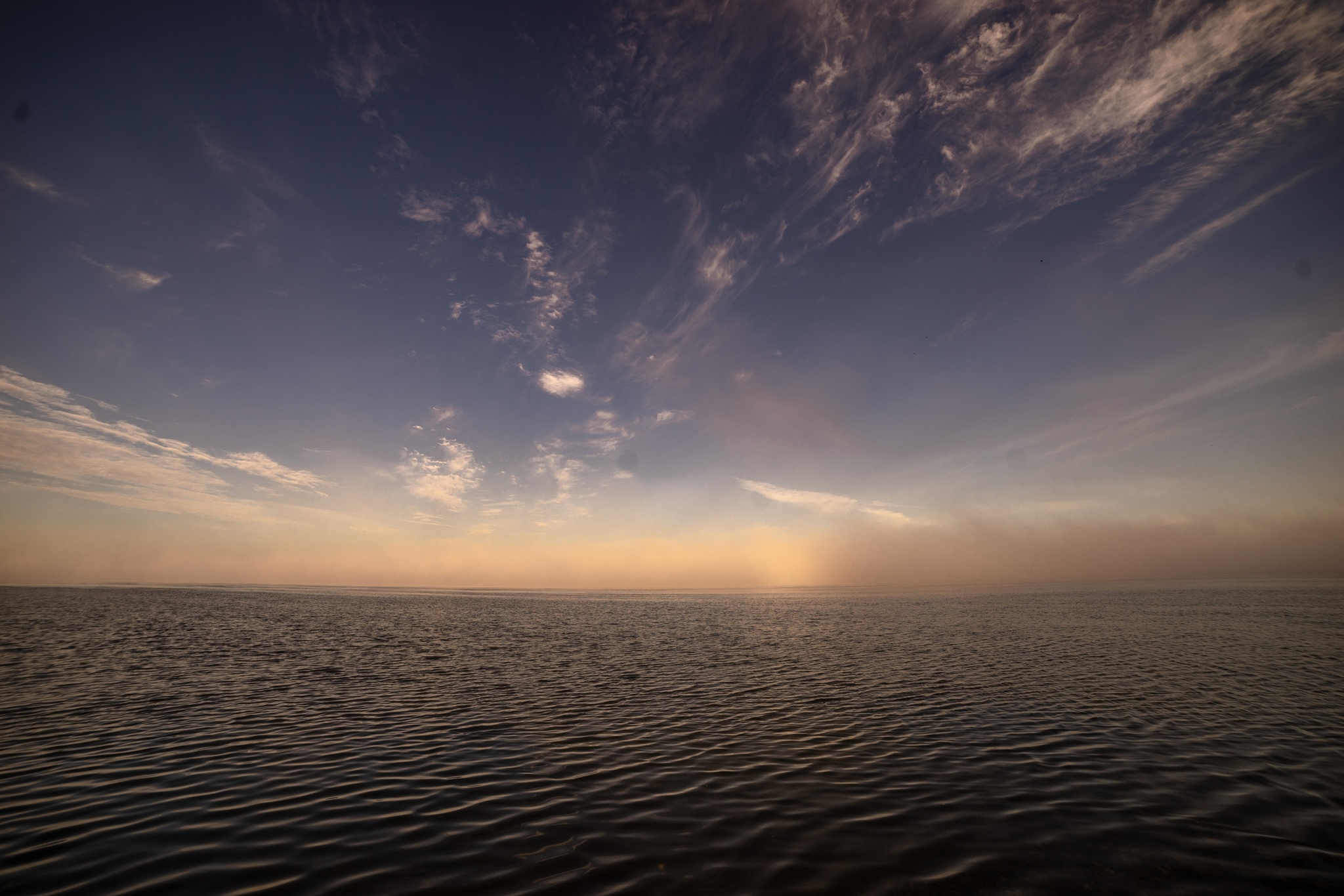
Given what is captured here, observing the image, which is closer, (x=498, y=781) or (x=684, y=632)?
(x=498, y=781)

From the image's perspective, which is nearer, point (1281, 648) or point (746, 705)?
point (746, 705)

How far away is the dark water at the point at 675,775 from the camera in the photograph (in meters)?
9.37

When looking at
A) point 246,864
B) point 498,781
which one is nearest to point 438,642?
point 498,781

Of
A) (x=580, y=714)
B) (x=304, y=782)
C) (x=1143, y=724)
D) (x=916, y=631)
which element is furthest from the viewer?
(x=916, y=631)

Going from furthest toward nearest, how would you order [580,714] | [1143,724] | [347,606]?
[347,606] < [580,714] < [1143,724]

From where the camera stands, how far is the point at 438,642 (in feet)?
152

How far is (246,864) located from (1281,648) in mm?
56113

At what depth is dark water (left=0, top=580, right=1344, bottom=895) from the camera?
369 inches

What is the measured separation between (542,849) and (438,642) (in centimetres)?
4132

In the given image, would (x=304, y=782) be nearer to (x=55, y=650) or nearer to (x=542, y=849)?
(x=542, y=849)

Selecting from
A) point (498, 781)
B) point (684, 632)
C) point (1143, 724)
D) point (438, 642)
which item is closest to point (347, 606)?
point (438, 642)

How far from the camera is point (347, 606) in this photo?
108 meters

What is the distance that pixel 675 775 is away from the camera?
14281 mm

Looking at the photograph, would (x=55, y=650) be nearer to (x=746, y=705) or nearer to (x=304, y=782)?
(x=304, y=782)
